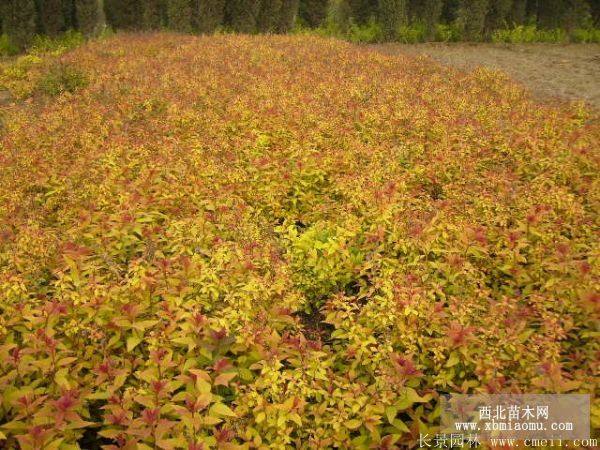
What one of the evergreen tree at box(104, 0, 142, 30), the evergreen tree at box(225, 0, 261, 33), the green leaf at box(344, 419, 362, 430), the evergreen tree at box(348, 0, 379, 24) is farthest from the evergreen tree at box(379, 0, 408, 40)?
the green leaf at box(344, 419, 362, 430)

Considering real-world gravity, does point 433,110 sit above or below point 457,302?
above

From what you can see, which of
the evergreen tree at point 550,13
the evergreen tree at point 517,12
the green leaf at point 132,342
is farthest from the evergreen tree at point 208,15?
the green leaf at point 132,342

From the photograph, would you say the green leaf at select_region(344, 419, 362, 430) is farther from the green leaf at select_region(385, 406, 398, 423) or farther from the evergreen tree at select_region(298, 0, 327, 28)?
the evergreen tree at select_region(298, 0, 327, 28)

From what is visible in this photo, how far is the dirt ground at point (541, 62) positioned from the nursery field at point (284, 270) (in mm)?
3927

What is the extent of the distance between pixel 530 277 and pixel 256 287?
9.16 feet

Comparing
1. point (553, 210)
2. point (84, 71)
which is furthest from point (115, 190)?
point (84, 71)

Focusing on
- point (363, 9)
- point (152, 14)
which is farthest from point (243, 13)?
point (363, 9)

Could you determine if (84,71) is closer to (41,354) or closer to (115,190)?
(115,190)

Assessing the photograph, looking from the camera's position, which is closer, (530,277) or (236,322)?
(236,322)

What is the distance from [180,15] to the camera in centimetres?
2138

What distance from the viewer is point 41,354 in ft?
12.2

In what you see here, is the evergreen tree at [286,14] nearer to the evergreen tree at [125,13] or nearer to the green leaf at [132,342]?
the evergreen tree at [125,13]

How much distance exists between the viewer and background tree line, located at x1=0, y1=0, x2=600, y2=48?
20719 mm

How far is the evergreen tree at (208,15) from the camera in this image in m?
21.5
